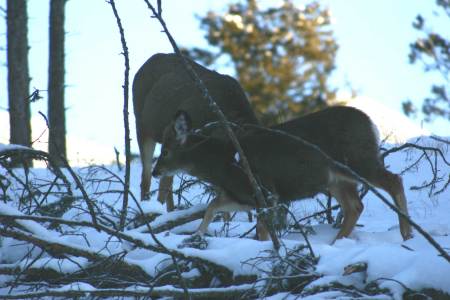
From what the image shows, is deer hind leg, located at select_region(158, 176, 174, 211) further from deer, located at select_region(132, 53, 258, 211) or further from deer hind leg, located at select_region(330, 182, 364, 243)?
deer hind leg, located at select_region(330, 182, 364, 243)

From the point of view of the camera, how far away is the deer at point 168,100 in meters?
9.78

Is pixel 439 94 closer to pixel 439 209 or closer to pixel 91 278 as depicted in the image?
pixel 439 209

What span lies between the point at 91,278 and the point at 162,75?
5864mm

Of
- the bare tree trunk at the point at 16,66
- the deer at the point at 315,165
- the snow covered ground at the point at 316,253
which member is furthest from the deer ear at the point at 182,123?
the bare tree trunk at the point at 16,66

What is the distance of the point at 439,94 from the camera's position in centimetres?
3073

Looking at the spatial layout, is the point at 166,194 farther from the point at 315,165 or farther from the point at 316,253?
the point at 316,253

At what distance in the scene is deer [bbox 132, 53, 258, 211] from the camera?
9.78 metres

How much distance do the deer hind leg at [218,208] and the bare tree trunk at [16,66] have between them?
9068mm

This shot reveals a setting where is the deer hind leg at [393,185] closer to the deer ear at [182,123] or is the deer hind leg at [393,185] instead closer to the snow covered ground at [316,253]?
the snow covered ground at [316,253]

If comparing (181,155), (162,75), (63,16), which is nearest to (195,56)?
(63,16)

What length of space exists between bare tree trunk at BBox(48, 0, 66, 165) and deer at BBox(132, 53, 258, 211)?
5671mm

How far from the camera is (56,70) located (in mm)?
17125

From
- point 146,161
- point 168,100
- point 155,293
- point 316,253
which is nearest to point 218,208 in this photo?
point 316,253

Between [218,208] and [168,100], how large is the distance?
324 centimetres
